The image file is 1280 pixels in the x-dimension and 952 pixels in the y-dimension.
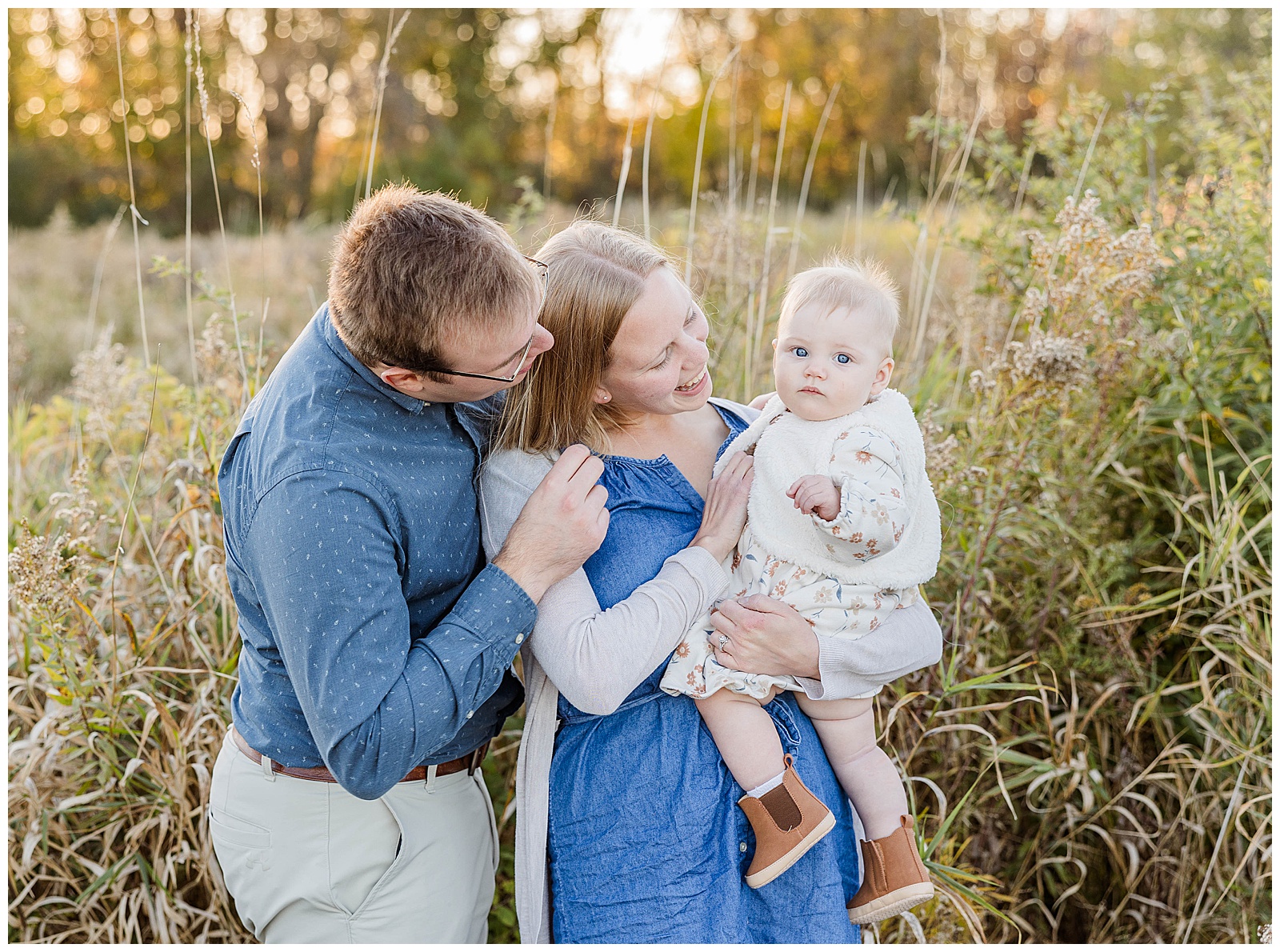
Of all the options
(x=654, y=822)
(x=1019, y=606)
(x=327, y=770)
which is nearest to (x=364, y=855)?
(x=327, y=770)

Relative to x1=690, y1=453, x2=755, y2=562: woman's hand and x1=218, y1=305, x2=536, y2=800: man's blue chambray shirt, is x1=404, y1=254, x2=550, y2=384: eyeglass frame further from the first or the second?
x1=690, y1=453, x2=755, y2=562: woman's hand

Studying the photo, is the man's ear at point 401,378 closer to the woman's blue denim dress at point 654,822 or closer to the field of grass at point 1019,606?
the woman's blue denim dress at point 654,822

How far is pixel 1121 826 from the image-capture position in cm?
272

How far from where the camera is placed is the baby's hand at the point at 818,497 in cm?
181

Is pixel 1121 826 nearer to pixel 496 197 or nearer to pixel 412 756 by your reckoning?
pixel 412 756

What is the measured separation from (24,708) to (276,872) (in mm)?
1167

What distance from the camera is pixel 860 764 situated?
198 centimetres

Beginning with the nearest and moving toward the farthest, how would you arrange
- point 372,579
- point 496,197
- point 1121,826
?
point 372,579, point 1121,826, point 496,197

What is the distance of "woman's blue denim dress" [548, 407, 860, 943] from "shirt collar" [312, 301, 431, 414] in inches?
16.4

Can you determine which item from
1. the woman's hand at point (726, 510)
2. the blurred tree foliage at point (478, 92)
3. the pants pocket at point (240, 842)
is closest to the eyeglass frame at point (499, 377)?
the woman's hand at point (726, 510)

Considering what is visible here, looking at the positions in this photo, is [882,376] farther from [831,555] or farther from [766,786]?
[766,786]

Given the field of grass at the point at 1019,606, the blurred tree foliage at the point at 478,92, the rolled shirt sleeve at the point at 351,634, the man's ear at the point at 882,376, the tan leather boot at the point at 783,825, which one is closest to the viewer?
the rolled shirt sleeve at the point at 351,634

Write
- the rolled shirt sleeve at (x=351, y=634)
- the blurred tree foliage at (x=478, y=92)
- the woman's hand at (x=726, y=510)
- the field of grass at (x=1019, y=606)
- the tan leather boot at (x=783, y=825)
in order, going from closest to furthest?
the rolled shirt sleeve at (x=351, y=634)
the tan leather boot at (x=783, y=825)
the woman's hand at (x=726, y=510)
the field of grass at (x=1019, y=606)
the blurred tree foliage at (x=478, y=92)

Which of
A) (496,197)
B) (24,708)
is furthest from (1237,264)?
(496,197)
